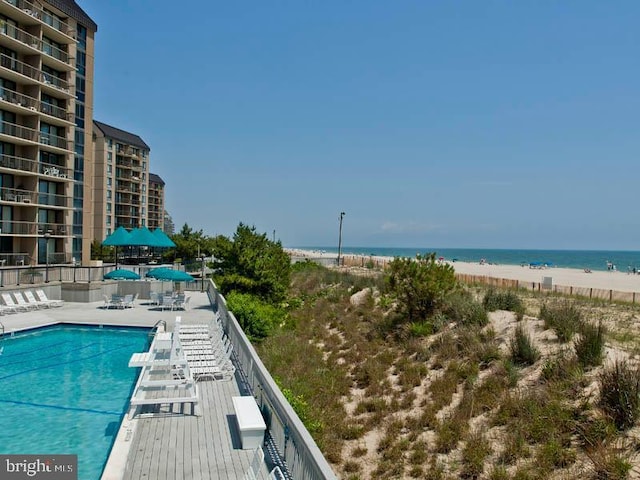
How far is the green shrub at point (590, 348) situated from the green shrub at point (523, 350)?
3.12 feet

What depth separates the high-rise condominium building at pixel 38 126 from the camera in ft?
104

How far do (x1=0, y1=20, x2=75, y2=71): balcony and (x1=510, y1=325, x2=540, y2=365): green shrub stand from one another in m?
34.1

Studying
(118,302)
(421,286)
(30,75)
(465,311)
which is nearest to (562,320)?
(465,311)

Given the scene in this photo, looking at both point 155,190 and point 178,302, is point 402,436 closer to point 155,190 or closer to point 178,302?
point 178,302

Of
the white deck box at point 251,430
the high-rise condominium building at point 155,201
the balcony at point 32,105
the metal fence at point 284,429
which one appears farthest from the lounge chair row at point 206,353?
the high-rise condominium building at point 155,201

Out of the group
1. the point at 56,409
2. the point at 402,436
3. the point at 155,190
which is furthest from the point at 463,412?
the point at 155,190

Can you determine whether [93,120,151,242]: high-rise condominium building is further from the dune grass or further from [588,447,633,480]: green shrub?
[588,447,633,480]: green shrub

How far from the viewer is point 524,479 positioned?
7.48m

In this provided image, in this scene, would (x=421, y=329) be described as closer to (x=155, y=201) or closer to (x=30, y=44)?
(x=30, y=44)

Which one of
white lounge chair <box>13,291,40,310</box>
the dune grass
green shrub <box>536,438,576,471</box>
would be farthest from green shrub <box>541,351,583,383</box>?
white lounge chair <box>13,291,40,310</box>

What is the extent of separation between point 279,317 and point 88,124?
101ft

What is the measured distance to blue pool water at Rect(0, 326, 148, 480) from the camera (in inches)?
345

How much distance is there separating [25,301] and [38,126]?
16412mm

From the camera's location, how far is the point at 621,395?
329 inches
